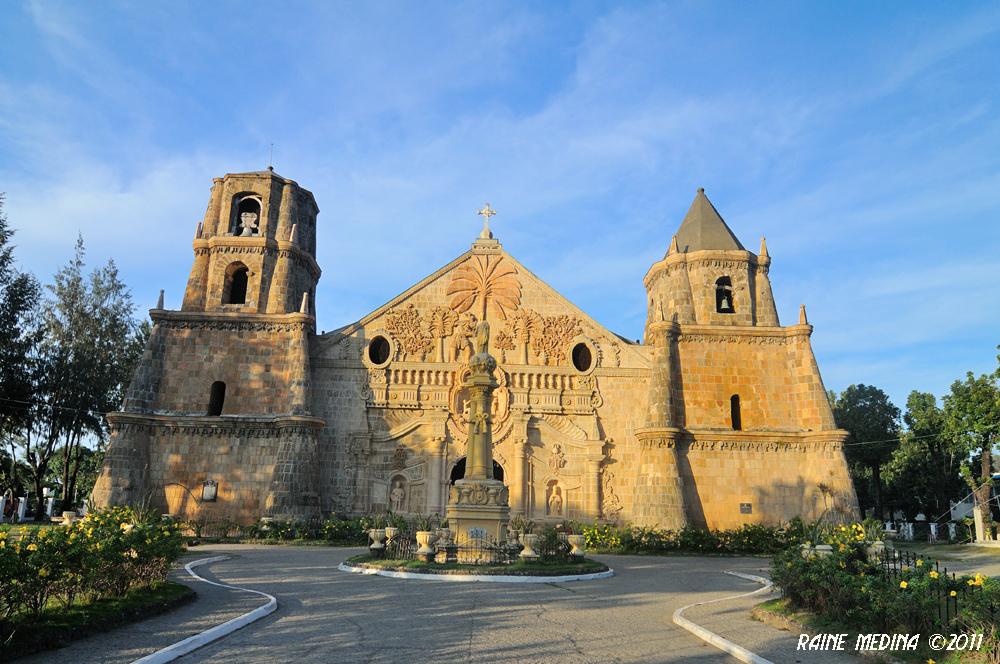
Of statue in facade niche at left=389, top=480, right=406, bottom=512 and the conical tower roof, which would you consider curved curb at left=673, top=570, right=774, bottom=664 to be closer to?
statue in facade niche at left=389, top=480, right=406, bottom=512

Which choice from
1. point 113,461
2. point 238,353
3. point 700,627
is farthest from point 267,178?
point 700,627

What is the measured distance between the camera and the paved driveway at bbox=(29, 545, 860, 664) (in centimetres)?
757

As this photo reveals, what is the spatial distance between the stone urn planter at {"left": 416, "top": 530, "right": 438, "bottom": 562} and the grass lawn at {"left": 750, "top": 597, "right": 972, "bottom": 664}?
7.23 meters

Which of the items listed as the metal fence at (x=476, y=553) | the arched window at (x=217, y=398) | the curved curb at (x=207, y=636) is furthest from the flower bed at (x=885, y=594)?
the arched window at (x=217, y=398)

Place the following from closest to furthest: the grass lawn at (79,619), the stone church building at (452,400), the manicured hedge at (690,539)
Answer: the grass lawn at (79,619), the manicured hedge at (690,539), the stone church building at (452,400)

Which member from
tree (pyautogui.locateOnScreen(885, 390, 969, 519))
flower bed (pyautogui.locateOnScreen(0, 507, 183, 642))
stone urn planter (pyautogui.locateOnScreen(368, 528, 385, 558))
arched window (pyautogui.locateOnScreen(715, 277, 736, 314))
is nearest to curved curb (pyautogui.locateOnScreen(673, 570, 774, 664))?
flower bed (pyautogui.locateOnScreen(0, 507, 183, 642))

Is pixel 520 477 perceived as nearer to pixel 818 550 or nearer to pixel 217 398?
pixel 217 398

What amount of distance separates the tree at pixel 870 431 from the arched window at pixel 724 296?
780 inches

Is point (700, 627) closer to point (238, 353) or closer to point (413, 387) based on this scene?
point (413, 387)

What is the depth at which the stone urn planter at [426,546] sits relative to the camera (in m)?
15.2

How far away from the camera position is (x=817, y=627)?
9.10 m

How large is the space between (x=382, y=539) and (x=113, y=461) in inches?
454

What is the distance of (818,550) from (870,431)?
3848 cm

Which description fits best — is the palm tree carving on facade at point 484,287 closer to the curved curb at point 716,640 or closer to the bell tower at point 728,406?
the bell tower at point 728,406
